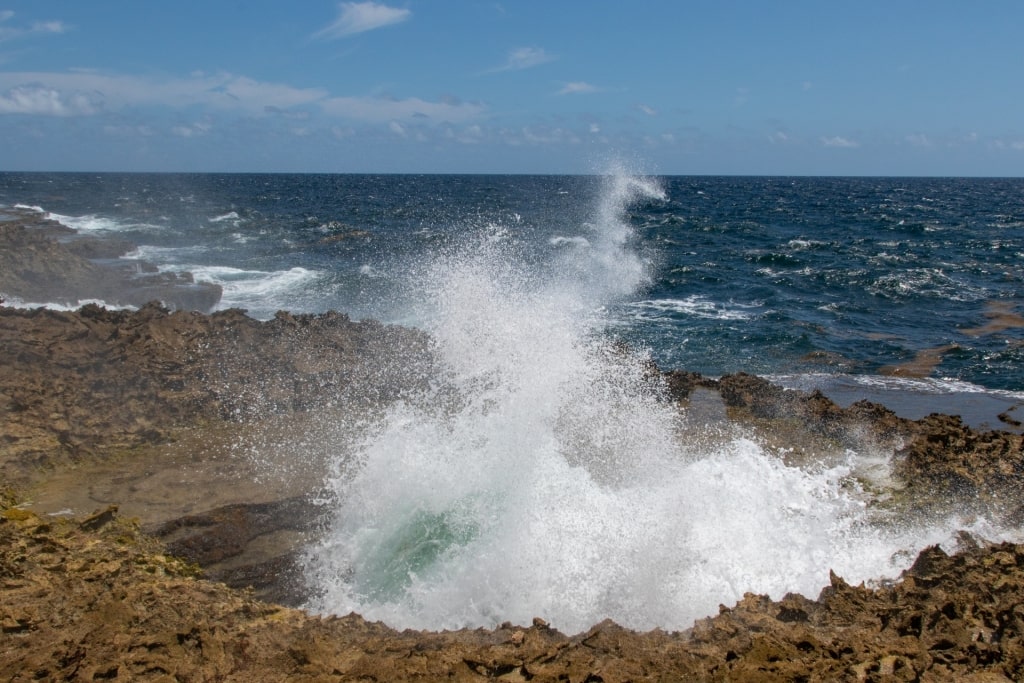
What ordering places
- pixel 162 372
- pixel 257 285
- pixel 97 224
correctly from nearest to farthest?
pixel 162 372 < pixel 257 285 < pixel 97 224

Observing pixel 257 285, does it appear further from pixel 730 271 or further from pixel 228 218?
pixel 228 218

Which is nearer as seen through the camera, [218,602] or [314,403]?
[218,602]

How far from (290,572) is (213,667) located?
6.30ft

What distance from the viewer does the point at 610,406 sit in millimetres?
9508

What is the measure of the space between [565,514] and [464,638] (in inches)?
86.9

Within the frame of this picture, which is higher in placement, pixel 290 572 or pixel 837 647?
pixel 837 647

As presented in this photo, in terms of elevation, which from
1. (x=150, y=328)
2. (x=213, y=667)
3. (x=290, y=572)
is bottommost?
(x=290, y=572)

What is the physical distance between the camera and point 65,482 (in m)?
7.09

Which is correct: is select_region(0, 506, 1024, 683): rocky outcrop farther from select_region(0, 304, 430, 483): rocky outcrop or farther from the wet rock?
select_region(0, 304, 430, 483): rocky outcrop

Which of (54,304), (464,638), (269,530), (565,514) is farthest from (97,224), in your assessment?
(464,638)

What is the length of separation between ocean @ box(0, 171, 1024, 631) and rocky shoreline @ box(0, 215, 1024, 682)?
2.03ft

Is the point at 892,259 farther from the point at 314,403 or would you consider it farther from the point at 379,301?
the point at 314,403

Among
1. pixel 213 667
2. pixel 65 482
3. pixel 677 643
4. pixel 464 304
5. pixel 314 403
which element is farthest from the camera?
pixel 464 304

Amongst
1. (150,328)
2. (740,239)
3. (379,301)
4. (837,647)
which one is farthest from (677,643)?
(740,239)
